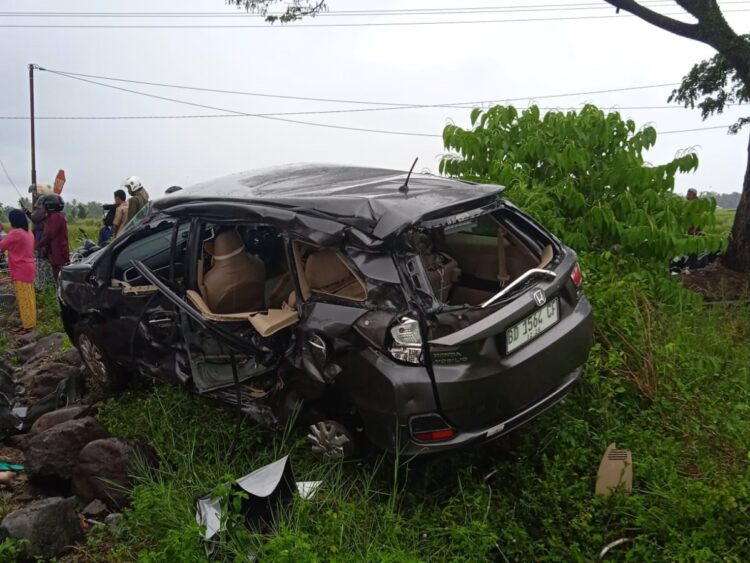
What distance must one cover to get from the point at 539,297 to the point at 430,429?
89cm

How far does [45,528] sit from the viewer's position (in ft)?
10.7

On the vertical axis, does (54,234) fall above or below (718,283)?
above

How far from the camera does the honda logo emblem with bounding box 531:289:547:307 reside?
3.21 meters

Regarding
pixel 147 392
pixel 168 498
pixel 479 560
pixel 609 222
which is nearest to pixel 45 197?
pixel 147 392

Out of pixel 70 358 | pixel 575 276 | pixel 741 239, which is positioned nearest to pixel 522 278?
pixel 575 276

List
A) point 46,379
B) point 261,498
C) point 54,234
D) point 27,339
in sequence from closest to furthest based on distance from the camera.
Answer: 1. point 261,498
2. point 46,379
3. point 27,339
4. point 54,234

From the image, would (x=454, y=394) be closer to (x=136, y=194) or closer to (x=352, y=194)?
A: (x=352, y=194)

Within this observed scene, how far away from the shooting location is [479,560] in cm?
289

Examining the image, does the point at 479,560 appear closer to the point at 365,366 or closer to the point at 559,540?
the point at 559,540

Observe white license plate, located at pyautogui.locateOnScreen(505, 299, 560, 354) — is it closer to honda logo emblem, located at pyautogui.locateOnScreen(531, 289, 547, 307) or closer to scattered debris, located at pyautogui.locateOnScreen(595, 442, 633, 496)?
honda logo emblem, located at pyautogui.locateOnScreen(531, 289, 547, 307)

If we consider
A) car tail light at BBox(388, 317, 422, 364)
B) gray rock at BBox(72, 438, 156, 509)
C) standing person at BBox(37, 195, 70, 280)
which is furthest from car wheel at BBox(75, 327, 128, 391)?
standing person at BBox(37, 195, 70, 280)

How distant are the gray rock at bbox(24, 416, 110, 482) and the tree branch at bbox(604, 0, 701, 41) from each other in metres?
9.11

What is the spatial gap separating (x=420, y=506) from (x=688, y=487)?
1316 millimetres

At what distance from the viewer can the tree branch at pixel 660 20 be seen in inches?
348
